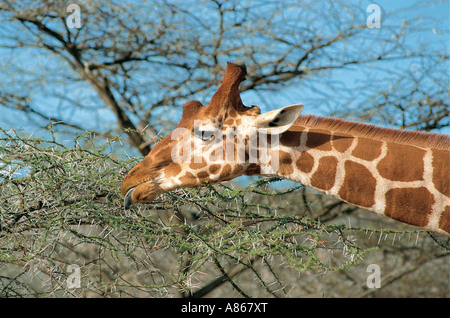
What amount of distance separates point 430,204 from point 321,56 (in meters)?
4.65

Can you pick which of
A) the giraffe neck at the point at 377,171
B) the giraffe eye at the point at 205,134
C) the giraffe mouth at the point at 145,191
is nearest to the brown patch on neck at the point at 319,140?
the giraffe neck at the point at 377,171

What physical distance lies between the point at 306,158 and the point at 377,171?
0.37m

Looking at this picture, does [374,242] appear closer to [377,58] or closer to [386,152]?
[377,58]

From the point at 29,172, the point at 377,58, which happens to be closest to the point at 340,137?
the point at 29,172

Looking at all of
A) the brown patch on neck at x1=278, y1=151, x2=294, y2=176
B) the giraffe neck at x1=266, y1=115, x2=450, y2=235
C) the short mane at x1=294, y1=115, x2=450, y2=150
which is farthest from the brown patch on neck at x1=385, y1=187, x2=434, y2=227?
the brown patch on neck at x1=278, y1=151, x2=294, y2=176

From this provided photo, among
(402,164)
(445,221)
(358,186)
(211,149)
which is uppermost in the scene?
(211,149)

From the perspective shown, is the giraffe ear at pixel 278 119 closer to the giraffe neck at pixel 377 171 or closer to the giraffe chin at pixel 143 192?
the giraffe neck at pixel 377 171

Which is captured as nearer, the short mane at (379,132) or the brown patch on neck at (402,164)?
the brown patch on neck at (402,164)

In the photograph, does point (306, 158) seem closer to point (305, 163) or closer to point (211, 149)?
point (305, 163)

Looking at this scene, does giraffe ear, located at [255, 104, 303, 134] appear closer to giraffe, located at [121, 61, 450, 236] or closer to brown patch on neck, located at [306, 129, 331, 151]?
giraffe, located at [121, 61, 450, 236]

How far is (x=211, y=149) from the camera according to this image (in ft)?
7.80

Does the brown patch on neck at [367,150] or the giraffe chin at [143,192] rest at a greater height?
the brown patch on neck at [367,150]

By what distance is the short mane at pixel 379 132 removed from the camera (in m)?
2.42

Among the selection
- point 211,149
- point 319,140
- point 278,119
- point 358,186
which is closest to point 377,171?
point 358,186
